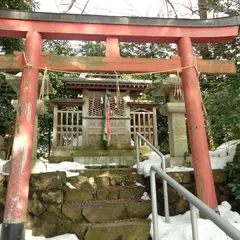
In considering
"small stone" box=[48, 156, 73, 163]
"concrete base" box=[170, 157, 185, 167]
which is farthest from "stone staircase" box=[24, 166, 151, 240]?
"small stone" box=[48, 156, 73, 163]

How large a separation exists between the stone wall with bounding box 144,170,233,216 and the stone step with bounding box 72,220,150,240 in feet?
3.02

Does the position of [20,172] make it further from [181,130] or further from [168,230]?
[181,130]

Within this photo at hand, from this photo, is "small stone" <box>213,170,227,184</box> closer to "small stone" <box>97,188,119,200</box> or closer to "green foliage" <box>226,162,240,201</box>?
"green foliage" <box>226,162,240,201</box>

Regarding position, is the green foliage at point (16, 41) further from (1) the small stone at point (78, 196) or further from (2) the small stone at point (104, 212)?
(2) the small stone at point (104, 212)

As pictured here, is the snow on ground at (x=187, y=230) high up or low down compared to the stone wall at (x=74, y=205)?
down

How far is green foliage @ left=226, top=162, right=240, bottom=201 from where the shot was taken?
397cm

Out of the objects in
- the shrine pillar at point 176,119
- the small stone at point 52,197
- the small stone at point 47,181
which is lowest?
the small stone at point 52,197

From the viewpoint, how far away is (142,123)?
10.8 metres

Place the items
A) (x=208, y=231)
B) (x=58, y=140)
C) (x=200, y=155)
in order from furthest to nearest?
1. (x=58, y=140)
2. (x=200, y=155)
3. (x=208, y=231)

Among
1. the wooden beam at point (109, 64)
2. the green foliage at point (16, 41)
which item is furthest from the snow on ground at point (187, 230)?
the green foliage at point (16, 41)

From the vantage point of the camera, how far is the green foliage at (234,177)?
3967 millimetres

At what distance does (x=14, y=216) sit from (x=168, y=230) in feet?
7.15

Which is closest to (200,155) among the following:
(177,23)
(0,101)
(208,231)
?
(208,231)

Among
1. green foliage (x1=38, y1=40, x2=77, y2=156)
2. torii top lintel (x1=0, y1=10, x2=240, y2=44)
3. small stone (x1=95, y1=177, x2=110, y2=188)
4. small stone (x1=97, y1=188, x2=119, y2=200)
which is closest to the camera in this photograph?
torii top lintel (x1=0, y1=10, x2=240, y2=44)
